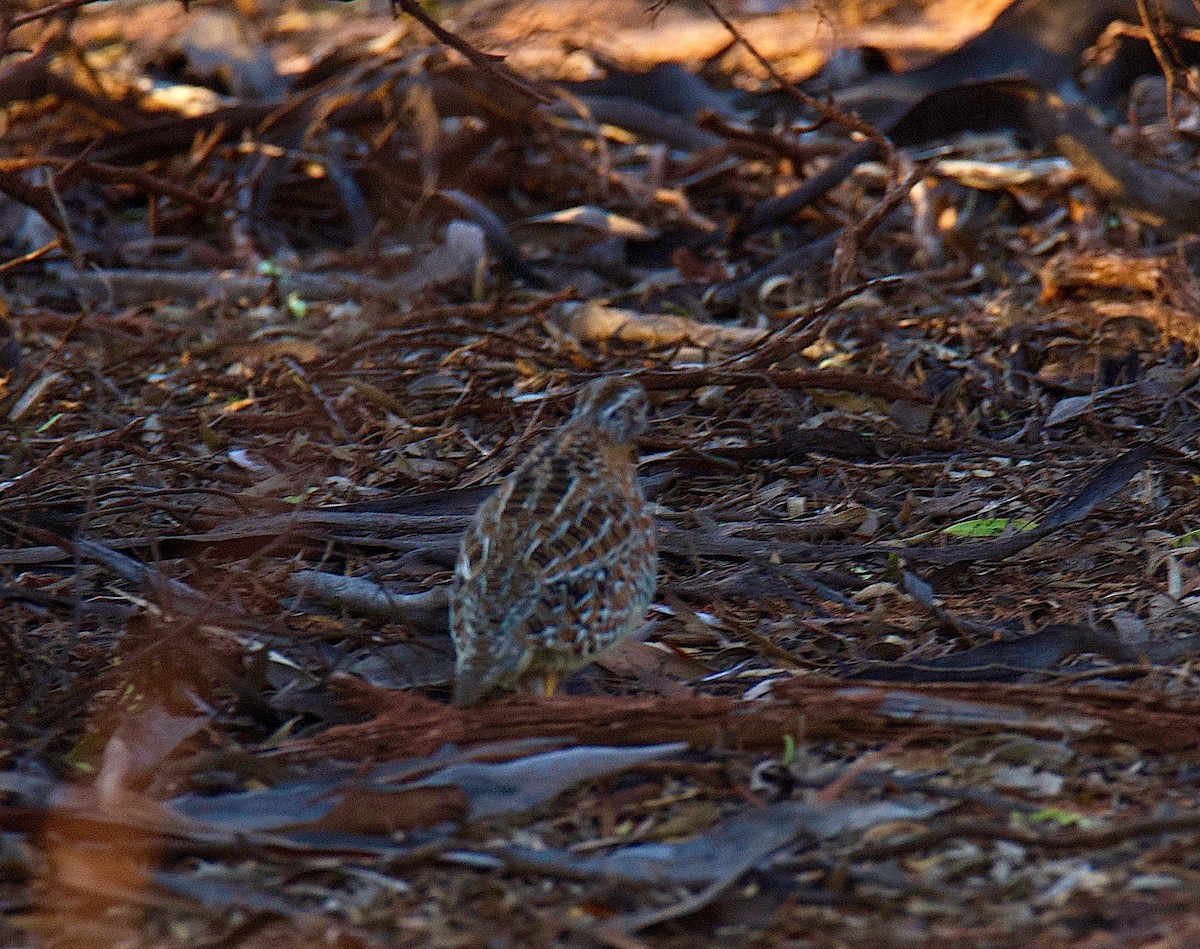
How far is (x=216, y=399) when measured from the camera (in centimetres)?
657

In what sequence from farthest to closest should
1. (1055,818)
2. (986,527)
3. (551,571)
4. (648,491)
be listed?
(648,491) < (986,527) < (551,571) < (1055,818)

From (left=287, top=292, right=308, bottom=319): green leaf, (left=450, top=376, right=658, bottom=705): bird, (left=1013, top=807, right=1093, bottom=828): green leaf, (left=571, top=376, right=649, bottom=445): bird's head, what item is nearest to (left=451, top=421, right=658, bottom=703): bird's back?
(left=450, top=376, right=658, bottom=705): bird

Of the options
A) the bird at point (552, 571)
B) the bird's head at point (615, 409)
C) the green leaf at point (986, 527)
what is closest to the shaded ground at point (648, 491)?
the green leaf at point (986, 527)

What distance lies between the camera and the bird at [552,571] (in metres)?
3.83

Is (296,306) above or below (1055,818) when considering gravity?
below

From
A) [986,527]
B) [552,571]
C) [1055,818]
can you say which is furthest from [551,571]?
[986,527]

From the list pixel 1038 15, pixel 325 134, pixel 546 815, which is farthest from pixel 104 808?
pixel 1038 15

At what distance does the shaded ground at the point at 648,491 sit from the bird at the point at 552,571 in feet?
0.51

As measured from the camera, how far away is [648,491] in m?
5.39

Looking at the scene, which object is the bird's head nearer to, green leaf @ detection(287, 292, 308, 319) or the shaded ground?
the shaded ground

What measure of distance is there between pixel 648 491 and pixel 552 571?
145 centimetres

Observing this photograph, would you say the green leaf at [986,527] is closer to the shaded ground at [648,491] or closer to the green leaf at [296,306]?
the shaded ground at [648,491]

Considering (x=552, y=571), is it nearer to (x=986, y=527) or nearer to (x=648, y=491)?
(x=648, y=491)

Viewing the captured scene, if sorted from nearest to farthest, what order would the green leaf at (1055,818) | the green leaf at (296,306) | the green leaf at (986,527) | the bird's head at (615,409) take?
the green leaf at (1055,818) < the bird's head at (615,409) < the green leaf at (986,527) < the green leaf at (296,306)
